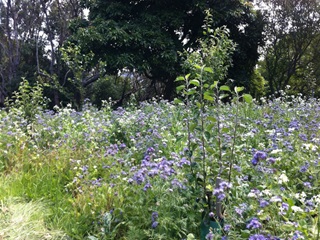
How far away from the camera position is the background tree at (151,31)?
35.4 feet

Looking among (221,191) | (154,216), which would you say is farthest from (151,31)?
(221,191)

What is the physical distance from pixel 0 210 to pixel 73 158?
96 cm

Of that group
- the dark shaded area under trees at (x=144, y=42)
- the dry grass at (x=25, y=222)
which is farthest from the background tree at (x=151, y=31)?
the dry grass at (x=25, y=222)

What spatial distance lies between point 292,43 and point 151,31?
384 inches

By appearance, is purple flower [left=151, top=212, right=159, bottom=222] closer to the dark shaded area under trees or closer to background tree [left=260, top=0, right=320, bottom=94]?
the dark shaded area under trees

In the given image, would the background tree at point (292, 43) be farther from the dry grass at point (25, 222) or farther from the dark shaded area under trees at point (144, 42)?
the dry grass at point (25, 222)

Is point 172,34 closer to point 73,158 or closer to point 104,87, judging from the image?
point 104,87

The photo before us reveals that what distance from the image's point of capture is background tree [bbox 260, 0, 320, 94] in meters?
16.1

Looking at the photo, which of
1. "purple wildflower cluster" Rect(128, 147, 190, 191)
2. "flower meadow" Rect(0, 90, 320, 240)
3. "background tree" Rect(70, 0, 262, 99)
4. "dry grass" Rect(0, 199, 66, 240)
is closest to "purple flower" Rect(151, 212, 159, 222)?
"flower meadow" Rect(0, 90, 320, 240)

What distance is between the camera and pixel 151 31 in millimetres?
11094

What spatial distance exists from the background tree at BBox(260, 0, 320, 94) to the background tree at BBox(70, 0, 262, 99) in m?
3.83

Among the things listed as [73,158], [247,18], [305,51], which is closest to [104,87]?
[247,18]

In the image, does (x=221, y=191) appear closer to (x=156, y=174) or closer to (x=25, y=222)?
(x=156, y=174)

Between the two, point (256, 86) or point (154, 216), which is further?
point (256, 86)
